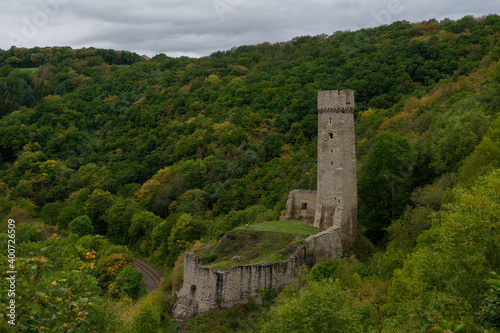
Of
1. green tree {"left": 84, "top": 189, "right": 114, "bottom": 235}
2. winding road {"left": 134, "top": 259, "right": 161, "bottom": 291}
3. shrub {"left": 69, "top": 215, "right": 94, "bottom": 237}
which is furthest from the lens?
green tree {"left": 84, "top": 189, "right": 114, "bottom": 235}

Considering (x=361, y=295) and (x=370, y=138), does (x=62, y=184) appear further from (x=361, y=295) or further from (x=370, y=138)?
(x=361, y=295)

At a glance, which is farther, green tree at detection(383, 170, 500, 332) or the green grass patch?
the green grass patch

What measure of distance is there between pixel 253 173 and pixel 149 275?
1935 cm

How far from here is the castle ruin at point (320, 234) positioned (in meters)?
26.1

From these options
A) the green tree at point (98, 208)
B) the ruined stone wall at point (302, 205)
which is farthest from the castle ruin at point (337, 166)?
the green tree at point (98, 208)

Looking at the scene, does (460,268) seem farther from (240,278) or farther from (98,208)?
(98,208)

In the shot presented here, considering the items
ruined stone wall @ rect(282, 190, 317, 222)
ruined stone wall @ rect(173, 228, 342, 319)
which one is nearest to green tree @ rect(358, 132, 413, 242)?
ruined stone wall @ rect(282, 190, 317, 222)

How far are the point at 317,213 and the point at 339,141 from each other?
4744mm

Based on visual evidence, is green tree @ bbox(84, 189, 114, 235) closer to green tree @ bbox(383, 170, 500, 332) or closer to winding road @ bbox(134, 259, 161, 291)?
winding road @ bbox(134, 259, 161, 291)

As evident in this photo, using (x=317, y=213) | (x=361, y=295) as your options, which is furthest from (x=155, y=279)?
(x=361, y=295)

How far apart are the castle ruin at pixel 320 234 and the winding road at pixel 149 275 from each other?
11.9m

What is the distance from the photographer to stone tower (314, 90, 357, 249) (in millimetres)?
29453

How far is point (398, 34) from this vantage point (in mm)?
86188

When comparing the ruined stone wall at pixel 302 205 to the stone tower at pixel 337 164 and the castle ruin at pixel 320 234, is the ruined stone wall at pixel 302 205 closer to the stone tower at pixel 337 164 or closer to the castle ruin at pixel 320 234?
the castle ruin at pixel 320 234
